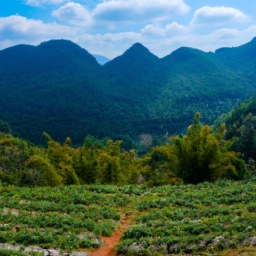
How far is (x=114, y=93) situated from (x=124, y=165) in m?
127

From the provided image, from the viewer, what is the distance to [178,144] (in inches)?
755

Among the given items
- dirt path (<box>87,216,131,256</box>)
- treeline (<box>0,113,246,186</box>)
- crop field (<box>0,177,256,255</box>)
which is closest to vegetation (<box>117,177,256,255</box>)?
crop field (<box>0,177,256,255</box>)

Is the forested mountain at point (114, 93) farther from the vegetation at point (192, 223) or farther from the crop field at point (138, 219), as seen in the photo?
the vegetation at point (192, 223)

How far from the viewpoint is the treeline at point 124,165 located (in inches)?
723

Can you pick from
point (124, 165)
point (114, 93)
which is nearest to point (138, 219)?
point (124, 165)

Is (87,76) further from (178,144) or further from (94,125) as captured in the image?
(178,144)

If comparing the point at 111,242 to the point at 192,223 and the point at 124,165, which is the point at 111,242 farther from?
the point at 124,165

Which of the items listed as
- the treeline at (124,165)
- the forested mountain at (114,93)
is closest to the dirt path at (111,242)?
the treeline at (124,165)

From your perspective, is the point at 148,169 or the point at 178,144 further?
the point at 148,169

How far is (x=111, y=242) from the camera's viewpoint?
9.11 meters

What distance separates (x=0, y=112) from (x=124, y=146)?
57.3 meters

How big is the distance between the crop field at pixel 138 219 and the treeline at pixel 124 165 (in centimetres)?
405

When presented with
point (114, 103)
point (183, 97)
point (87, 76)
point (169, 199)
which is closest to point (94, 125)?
point (114, 103)

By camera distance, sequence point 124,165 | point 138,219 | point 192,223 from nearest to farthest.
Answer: point 192,223, point 138,219, point 124,165
